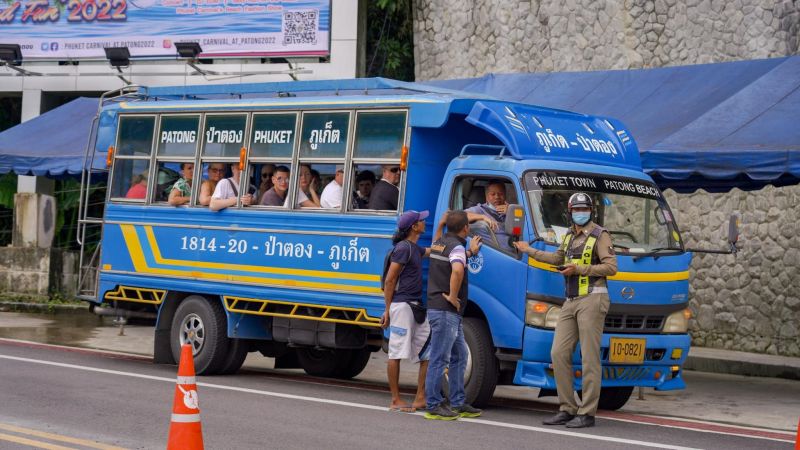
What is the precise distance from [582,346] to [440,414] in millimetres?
1325

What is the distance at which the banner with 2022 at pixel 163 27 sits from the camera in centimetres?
2302

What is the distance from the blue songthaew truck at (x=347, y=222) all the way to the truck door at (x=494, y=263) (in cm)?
2

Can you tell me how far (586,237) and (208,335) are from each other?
16.1ft

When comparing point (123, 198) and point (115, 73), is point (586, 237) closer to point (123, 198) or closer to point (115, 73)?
point (123, 198)

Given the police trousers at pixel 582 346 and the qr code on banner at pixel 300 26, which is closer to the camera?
the police trousers at pixel 582 346

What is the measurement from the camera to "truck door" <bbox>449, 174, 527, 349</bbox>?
11445 millimetres

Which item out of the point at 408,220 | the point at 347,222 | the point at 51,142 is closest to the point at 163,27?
the point at 51,142

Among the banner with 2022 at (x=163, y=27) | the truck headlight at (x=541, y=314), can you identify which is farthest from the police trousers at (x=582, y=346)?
the banner with 2022 at (x=163, y=27)

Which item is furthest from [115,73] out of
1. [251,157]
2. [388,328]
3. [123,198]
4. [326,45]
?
[388,328]

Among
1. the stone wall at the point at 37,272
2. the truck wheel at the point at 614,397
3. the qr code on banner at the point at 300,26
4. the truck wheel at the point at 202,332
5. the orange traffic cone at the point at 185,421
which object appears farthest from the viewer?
the stone wall at the point at 37,272

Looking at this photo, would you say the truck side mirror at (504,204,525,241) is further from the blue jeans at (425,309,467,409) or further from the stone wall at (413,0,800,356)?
the stone wall at (413,0,800,356)

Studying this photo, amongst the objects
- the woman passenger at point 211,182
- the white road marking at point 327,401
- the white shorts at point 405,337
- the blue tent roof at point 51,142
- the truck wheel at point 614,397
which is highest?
the blue tent roof at point 51,142

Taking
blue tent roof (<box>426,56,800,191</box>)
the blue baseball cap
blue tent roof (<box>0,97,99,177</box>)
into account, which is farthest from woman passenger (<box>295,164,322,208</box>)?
blue tent roof (<box>0,97,99,177</box>)

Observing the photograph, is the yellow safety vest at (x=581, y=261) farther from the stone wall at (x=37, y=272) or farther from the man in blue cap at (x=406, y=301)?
the stone wall at (x=37, y=272)
